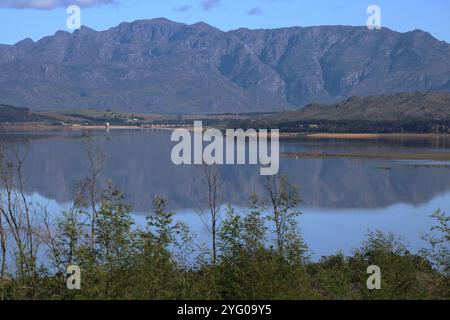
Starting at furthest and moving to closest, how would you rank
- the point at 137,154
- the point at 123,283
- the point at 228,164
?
the point at 137,154 < the point at 228,164 < the point at 123,283

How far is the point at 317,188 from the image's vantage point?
226 ft

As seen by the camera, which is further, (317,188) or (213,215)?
(317,188)

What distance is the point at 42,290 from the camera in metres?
20.6

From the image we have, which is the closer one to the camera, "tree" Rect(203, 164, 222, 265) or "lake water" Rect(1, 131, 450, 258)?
"tree" Rect(203, 164, 222, 265)

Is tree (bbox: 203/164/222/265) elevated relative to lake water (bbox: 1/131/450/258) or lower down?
lower down

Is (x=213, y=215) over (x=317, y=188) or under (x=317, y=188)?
under

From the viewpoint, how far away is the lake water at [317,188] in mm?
47656

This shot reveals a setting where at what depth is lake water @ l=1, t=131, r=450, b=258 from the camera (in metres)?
47.7

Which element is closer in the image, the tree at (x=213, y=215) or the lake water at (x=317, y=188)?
the tree at (x=213, y=215)

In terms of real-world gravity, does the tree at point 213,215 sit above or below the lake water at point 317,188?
below

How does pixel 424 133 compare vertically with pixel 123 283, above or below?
above

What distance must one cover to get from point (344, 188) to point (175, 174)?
17.3 meters
